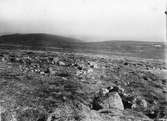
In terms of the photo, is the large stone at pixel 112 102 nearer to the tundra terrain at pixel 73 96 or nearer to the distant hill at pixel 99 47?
the tundra terrain at pixel 73 96

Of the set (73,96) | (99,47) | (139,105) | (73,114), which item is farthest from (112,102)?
(99,47)

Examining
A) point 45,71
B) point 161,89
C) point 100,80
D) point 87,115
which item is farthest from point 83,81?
point 161,89

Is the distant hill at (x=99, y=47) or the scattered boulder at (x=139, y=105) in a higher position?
the distant hill at (x=99, y=47)

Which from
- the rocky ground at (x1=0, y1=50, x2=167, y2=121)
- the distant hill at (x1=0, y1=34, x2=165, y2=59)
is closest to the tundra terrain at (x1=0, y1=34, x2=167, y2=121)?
the rocky ground at (x1=0, y1=50, x2=167, y2=121)

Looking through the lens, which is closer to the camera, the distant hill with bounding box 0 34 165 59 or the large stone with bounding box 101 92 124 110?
the large stone with bounding box 101 92 124 110

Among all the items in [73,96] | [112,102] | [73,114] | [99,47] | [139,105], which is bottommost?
[139,105]

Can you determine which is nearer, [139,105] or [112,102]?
[112,102]

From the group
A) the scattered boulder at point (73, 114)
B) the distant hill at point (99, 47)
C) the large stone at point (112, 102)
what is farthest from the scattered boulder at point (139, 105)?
the distant hill at point (99, 47)

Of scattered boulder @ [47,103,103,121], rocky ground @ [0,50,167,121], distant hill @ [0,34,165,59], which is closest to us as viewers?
scattered boulder @ [47,103,103,121]

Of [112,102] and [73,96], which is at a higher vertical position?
[73,96]

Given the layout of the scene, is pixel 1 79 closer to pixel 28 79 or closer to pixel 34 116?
pixel 28 79

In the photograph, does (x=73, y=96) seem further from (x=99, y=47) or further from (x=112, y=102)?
(x=99, y=47)

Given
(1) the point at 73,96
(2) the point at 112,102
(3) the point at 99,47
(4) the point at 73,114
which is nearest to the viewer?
(4) the point at 73,114

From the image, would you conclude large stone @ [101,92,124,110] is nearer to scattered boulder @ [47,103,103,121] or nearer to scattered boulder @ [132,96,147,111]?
scattered boulder @ [132,96,147,111]
